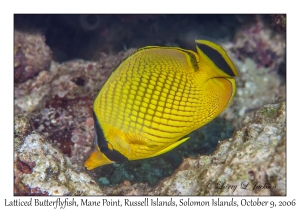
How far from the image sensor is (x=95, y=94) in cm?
294

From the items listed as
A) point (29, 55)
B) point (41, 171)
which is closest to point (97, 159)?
point (41, 171)

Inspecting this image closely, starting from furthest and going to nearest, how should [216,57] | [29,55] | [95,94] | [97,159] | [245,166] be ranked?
[29,55] < [95,94] < [97,159] < [216,57] < [245,166]

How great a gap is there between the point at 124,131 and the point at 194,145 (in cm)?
158

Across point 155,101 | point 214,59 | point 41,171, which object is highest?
point 214,59

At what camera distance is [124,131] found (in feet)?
5.58

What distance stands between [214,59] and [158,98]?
430 mm

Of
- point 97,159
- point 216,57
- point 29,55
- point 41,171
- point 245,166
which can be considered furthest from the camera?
point 29,55

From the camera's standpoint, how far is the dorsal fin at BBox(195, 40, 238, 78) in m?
1.74

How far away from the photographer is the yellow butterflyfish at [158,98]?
5.53ft

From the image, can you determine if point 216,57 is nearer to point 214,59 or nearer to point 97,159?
point 214,59

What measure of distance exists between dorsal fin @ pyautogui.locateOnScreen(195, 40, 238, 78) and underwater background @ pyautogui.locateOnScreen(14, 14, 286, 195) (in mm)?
116

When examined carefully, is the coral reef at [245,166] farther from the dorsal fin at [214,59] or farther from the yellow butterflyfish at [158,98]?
the dorsal fin at [214,59]
